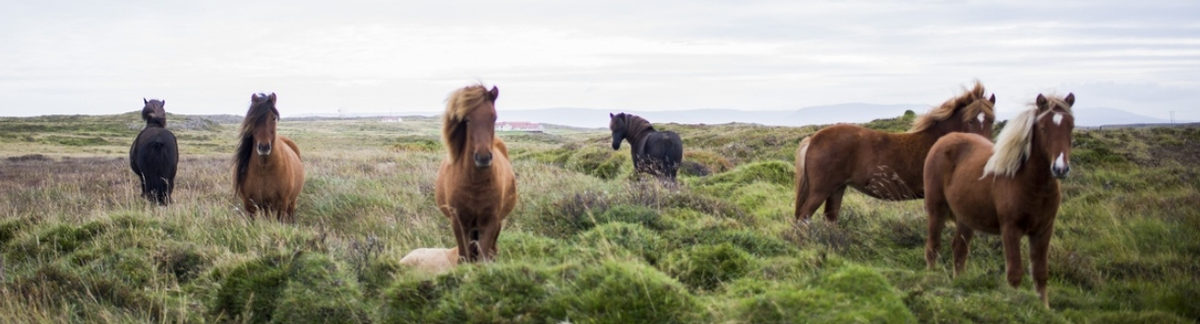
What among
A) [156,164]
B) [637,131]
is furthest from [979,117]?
[156,164]

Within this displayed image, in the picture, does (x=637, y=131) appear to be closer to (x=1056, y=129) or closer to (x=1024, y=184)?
(x=1024, y=184)

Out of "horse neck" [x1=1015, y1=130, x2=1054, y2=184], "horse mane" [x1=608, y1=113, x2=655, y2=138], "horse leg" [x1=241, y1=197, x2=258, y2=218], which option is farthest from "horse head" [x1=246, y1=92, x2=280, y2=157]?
"horse mane" [x1=608, y1=113, x2=655, y2=138]

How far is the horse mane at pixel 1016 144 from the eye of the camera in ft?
19.5

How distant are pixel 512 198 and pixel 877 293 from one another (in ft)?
11.5

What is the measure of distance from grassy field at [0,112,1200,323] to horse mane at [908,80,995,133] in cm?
112

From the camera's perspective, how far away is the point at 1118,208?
9203 millimetres

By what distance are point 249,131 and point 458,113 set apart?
4553 millimetres

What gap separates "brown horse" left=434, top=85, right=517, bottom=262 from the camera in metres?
6.24

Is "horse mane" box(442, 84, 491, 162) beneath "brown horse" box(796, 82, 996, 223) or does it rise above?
above

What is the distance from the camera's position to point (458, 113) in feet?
20.5

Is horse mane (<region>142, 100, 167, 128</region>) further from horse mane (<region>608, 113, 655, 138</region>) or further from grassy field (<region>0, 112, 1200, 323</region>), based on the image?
horse mane (<region>608, 113, 655, 138</region>)

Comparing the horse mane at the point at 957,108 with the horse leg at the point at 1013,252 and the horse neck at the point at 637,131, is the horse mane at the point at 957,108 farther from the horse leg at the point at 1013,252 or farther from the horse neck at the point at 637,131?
the horse neck at the point at 637,131

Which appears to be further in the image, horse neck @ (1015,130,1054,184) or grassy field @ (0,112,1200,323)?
horse neck @ (1015,130,1054,184)

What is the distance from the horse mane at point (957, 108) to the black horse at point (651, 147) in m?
5.49
